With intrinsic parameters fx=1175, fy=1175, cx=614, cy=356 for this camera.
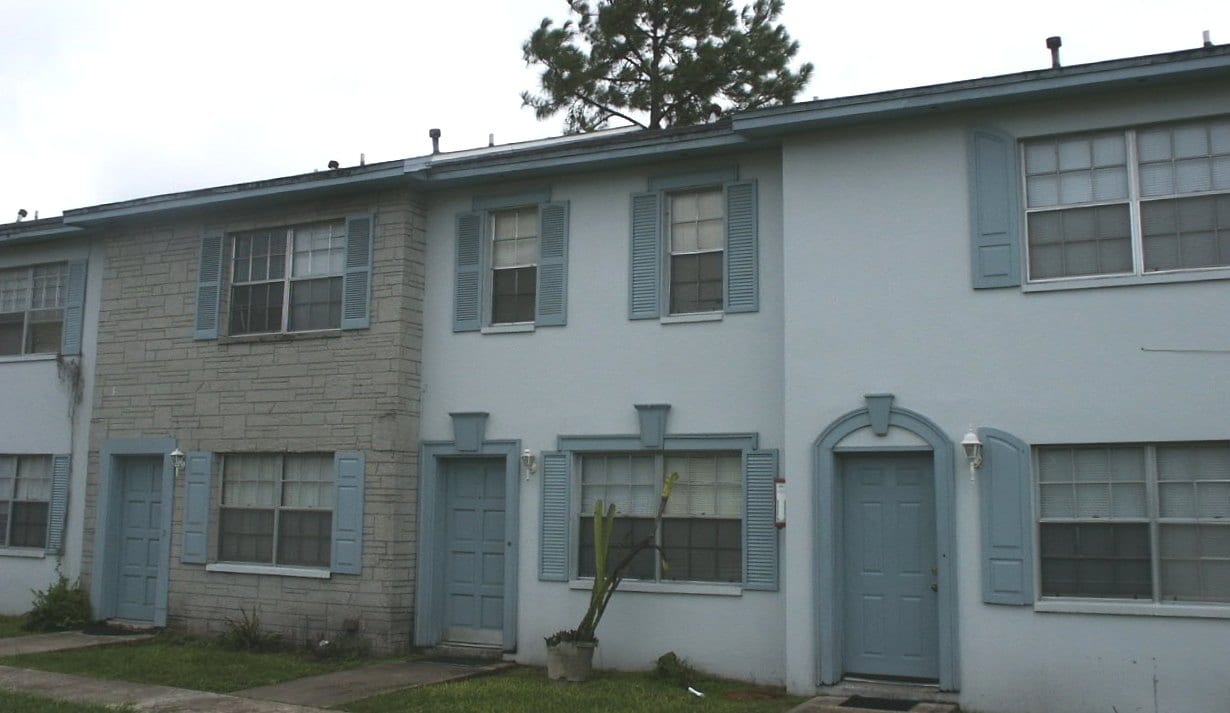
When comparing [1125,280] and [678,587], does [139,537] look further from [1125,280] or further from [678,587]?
[1125,280]

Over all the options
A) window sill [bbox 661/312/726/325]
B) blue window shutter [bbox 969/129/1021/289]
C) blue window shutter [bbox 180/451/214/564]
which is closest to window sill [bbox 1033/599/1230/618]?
blue window shutter [bbox 969/129/1021/289]

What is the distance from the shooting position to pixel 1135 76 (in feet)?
32.6

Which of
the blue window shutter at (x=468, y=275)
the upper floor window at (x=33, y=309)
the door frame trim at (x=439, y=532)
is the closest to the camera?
the door frame trim at (x=439, y=532)

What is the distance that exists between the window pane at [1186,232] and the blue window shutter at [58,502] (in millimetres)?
13646

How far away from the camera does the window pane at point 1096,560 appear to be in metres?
9.89

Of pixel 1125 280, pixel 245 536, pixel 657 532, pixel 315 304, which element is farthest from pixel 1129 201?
pixel 245 536

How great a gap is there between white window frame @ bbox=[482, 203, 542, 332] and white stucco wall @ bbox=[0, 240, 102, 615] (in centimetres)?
623

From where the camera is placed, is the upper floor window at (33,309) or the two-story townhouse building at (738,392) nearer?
the two-story townhouse building at (738,392)

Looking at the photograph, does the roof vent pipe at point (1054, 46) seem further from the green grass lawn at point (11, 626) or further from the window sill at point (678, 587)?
the green grass lawn at point (11, 626)

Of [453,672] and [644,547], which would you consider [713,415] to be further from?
[453,672]

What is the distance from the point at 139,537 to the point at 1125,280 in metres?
12.3

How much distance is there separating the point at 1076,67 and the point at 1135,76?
0.48 m

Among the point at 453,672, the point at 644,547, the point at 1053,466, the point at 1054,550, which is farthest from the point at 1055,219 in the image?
the point at 453,672

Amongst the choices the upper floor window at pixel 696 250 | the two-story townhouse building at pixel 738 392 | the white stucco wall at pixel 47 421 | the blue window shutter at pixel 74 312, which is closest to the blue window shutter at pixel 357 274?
the two-story townhouse building at pixel 738 392
